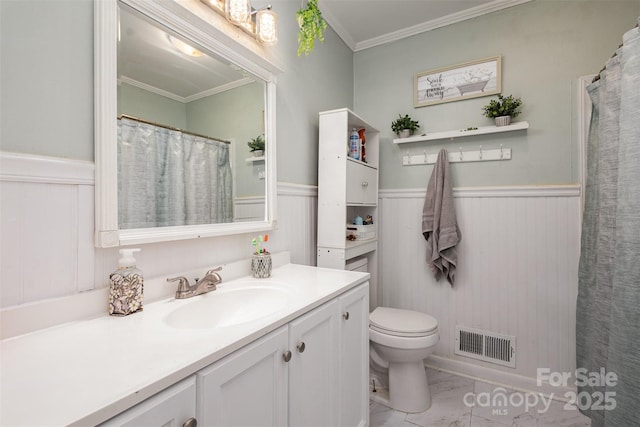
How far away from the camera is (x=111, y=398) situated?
0.48 m

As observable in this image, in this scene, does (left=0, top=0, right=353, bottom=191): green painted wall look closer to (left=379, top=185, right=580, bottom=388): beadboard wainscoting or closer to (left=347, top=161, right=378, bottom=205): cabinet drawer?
(left=347, top=161, right=378, bottom=205): cabinet drawer

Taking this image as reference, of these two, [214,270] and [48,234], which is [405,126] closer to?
[214,270]

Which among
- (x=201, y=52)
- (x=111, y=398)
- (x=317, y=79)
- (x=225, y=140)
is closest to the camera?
(x=111, y=398)

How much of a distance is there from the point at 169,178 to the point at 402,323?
1.47m

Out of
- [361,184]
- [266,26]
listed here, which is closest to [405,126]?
[361,184]

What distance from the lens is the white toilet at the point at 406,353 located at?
5.42 feet

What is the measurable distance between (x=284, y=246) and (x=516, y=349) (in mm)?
1666

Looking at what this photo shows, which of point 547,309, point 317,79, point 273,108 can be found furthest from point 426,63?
point 547,309

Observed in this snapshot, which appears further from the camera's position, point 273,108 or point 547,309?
point 547,309

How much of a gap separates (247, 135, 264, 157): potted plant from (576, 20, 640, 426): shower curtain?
1474 millimetres

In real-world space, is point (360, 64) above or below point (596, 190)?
above

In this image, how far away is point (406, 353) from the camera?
5.43 ft

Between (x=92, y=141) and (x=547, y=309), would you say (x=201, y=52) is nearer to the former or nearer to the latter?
(x=92, y=141)

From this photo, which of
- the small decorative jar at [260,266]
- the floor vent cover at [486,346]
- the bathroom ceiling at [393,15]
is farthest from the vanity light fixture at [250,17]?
the floor vent cover at [486,346]
